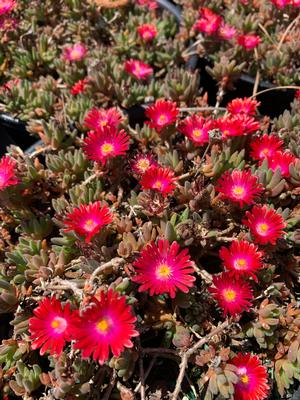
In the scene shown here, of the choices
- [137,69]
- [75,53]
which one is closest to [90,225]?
[137,69]

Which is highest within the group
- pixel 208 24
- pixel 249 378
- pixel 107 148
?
pixel 208 24

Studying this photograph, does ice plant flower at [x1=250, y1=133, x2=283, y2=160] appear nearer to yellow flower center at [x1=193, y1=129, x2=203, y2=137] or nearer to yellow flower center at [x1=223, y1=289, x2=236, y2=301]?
yellow flower center at [x1=193, y1=129, x2=203, y2=137]

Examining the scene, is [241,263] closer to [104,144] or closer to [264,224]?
[264,224]

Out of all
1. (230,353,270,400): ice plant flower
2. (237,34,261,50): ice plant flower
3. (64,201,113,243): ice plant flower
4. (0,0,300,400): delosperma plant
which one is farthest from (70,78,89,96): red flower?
(230,353,270,400): ice plant flower

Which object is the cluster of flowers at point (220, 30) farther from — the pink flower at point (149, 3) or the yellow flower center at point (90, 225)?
the yellow flower center at point (90, 225)

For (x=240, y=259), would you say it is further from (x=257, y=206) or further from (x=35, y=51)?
(x=35, y=51)

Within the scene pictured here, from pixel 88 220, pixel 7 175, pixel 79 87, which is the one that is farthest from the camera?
pixel 79 87

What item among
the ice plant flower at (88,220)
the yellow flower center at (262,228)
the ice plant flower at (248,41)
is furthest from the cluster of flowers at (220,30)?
the ice plant flower at (88,220)
